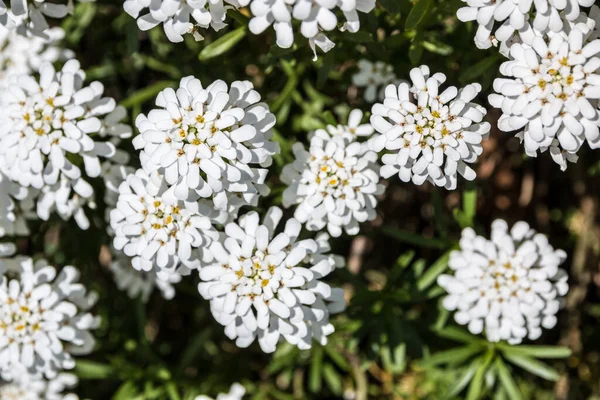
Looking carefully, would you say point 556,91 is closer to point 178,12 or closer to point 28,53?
point 178,12

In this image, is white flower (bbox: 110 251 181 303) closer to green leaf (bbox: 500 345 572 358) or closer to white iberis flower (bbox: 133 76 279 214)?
white iberis flower (bbox: 133 76 279 214)

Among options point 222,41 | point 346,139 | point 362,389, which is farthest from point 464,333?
point 222,41

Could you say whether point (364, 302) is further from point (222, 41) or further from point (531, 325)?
point (222, 41)

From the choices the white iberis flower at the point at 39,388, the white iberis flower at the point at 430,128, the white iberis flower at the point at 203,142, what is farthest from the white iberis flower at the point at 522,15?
the white iberis flower at the point at 39,388

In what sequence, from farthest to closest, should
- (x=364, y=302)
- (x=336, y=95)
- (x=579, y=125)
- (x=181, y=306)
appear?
(x=181, y=306) < (x=336, y=95) < (x=364, y=302) < (x=579, y=125)

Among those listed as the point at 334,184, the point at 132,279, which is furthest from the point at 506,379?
the point at 132,279

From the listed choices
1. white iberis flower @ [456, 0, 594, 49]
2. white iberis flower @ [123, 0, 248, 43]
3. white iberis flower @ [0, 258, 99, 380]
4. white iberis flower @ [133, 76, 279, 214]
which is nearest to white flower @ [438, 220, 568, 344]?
white iberis flower @ [456, 0, 594, 49]
